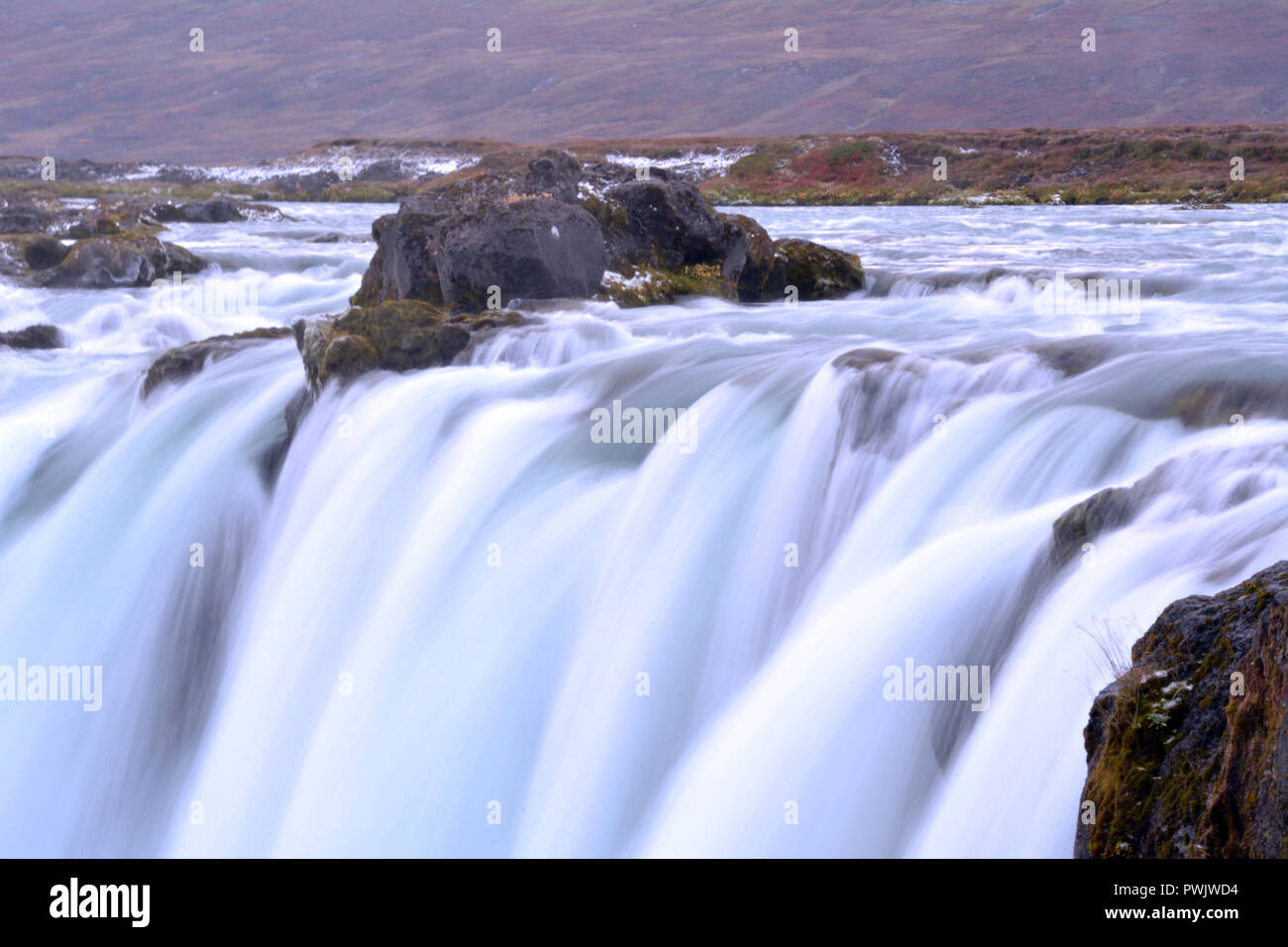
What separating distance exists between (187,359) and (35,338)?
169 inches

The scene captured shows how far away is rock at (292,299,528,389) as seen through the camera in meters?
9.54

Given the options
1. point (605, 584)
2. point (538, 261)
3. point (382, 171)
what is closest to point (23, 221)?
point (538, 261)

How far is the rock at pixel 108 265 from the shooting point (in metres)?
Result: 17.1

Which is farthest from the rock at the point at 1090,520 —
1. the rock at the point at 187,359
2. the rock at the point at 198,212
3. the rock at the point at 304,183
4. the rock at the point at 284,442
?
the rock at the point at 304,183

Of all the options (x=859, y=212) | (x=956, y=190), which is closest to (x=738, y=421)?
(x=859, y=212)

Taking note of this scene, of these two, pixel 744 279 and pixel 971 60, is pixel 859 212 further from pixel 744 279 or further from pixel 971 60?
pixel 971 60

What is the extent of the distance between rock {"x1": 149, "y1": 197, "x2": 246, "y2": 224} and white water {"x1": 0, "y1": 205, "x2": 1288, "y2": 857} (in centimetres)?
2617

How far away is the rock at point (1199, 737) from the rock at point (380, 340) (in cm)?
725

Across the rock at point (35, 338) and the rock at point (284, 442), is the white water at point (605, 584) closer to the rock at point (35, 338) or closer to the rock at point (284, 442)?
the rock at point (284, 442)

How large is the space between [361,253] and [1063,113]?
12872cm

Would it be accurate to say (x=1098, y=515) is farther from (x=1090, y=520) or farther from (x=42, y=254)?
(x=42, y=254)

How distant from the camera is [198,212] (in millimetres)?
35375

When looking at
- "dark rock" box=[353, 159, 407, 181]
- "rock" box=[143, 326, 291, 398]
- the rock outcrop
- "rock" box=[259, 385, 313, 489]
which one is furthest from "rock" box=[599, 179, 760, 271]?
"dark rock" box=[353, 159, 407, 181]

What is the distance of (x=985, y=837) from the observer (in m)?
4.12
